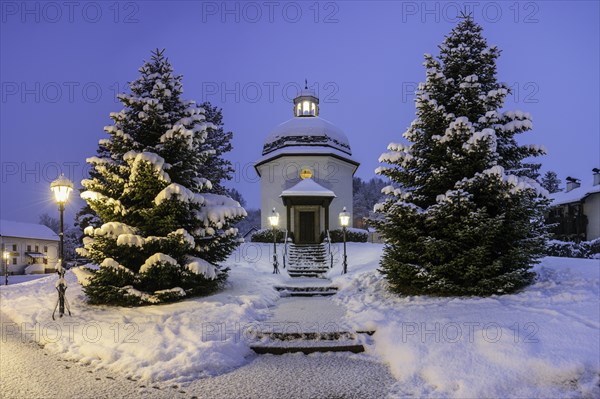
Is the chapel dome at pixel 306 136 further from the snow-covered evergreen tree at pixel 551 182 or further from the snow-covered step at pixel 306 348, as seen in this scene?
the snow-covered evergreen tree at pixel 551 182

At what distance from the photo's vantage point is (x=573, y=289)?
341 inches

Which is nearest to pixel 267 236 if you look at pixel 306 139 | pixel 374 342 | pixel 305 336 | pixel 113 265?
pixel 306 139

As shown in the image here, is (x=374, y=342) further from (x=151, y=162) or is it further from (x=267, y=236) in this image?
(x=267, y=236)

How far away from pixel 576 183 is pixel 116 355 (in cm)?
3748

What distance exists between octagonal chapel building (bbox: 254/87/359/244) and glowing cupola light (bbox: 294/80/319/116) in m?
1.75

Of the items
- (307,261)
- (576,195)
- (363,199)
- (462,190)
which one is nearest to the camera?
(462,190)

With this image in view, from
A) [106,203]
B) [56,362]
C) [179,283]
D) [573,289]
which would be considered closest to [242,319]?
[179,283]

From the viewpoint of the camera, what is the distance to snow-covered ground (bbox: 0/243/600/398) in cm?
524

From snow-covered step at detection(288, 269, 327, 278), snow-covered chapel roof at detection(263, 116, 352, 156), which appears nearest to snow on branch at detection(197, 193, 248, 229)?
snow-covered step at detection(288, 269, 327, 278)

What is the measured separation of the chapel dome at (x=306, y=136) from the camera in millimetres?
28250

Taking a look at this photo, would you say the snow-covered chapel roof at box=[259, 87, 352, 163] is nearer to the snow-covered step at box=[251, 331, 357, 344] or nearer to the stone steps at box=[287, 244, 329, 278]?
the stone steps at box=[287, 244, 329, 278]

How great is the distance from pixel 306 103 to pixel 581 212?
23.3m

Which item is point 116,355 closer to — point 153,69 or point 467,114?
point 153,69

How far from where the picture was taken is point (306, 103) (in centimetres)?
3216
